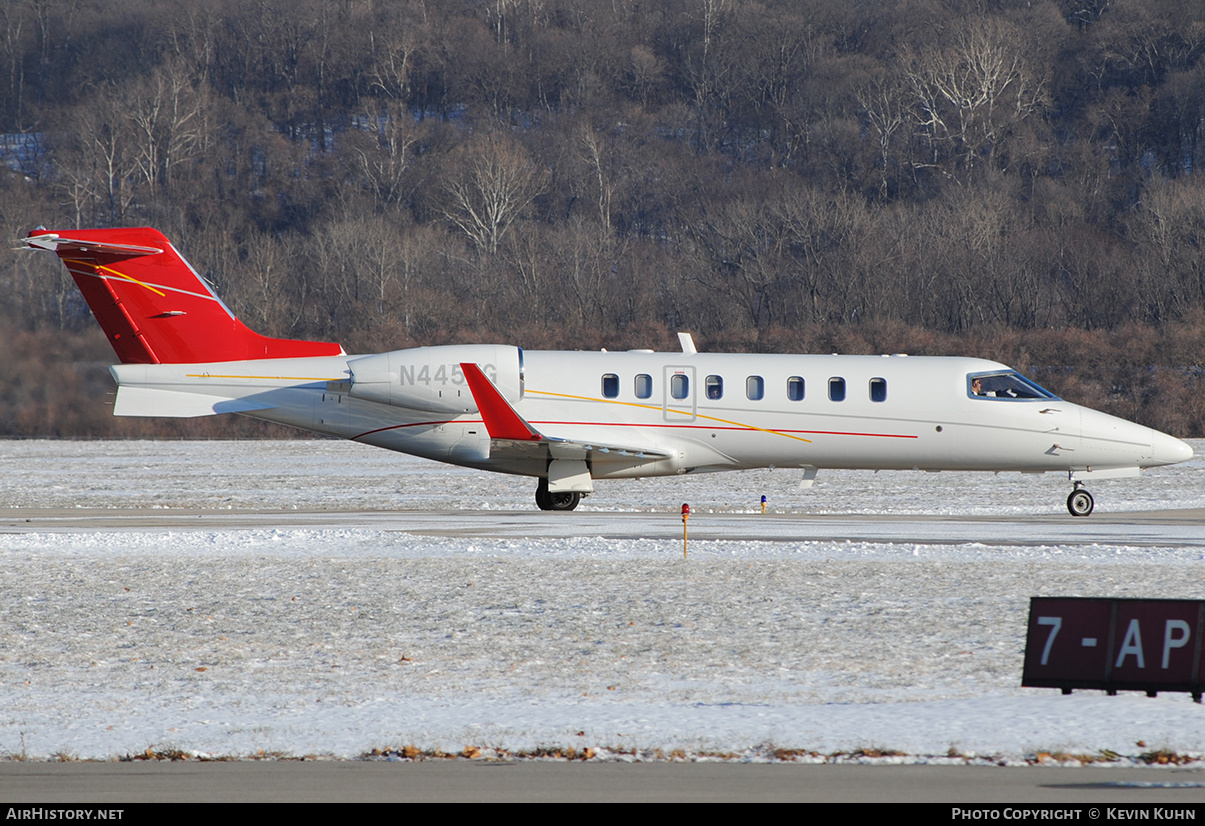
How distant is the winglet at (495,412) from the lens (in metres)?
21.2

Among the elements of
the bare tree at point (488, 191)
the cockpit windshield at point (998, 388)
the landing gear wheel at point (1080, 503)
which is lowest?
the landing gear wheel at point (1080, 503)

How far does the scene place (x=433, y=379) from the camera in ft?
73.9

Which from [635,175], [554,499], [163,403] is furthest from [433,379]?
[635,175]

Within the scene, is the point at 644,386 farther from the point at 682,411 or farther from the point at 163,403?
the point at 163,403

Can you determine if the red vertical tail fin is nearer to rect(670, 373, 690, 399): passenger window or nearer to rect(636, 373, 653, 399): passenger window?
rect(636, 373, 653, 399): passenger window

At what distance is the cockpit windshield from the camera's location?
2312 cm

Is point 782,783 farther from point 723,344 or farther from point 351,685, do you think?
point 723,344

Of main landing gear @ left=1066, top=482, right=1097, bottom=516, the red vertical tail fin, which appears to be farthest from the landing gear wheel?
the red vertical tail fin

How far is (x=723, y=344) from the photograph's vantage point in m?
62.2

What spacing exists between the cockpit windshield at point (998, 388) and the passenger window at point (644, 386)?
18.5ft

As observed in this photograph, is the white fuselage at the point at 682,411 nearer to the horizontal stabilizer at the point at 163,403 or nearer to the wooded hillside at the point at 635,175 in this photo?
the horizontal stabilizer at the point at 163,403

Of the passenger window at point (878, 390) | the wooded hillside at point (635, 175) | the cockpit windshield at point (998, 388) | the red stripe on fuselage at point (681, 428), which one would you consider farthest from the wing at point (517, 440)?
the wooded hillside at point (635, 175)

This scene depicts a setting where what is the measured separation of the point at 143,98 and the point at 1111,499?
84810 millimetres

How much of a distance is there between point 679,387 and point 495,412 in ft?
11.1
